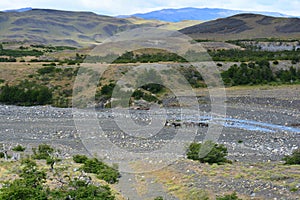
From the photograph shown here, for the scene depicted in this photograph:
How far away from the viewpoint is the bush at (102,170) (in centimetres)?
1376

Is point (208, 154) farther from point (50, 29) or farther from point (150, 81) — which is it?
point (50, 29)

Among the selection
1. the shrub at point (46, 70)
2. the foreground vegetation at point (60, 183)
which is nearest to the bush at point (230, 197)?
the foreground vegetation at point (60, 183)

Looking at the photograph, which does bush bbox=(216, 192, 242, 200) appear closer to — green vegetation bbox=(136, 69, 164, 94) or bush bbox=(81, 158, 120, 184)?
bush bbox=(81, 158, 120, 184)

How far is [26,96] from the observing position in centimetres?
3600

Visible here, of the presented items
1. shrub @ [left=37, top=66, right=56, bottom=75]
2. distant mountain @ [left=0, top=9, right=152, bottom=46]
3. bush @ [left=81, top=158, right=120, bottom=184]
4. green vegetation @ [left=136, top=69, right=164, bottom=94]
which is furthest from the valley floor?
distant mountain @ [left=0, top=9, right=152, bottom=46]

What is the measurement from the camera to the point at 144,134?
23031mm

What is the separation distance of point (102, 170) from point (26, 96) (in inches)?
907

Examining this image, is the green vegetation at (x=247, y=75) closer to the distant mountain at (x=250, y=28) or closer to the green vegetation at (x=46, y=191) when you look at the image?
the green vegetation at (x=46, y=191)

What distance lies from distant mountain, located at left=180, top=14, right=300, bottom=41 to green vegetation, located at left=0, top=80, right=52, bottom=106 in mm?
76738

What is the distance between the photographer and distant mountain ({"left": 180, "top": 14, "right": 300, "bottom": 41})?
112 metres

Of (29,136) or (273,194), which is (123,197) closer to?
(273,194)

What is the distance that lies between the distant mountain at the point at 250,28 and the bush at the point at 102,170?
9514cm

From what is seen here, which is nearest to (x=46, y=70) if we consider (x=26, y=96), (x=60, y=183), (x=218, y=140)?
(x=26, y=96)

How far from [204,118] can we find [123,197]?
1575cm
